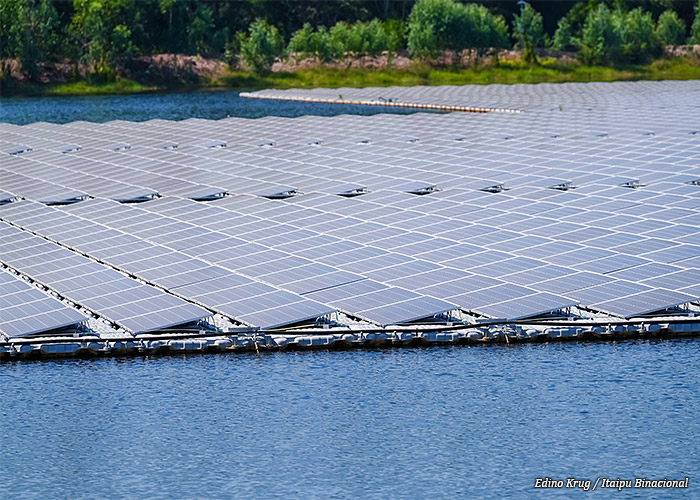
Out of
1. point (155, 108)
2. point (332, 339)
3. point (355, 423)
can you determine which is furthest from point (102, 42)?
point (355, 423)

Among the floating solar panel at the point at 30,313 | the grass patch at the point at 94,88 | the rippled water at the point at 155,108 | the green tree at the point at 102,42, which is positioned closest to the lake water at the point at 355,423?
the floating solar panel at the point at 30,313

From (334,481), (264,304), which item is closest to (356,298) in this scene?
(264,304)

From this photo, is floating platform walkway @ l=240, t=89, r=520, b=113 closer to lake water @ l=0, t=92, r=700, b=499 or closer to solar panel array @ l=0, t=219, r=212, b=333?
solar panel array @ l=0, t=219, r=212, b=333

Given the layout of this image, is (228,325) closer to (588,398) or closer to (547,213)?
(588,398)

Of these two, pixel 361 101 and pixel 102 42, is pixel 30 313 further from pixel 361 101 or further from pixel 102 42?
pixel 102 42

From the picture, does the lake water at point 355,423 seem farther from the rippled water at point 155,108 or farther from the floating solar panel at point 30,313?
the rippled water at point 155,108

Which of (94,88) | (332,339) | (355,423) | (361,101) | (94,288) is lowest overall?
(355,423)
